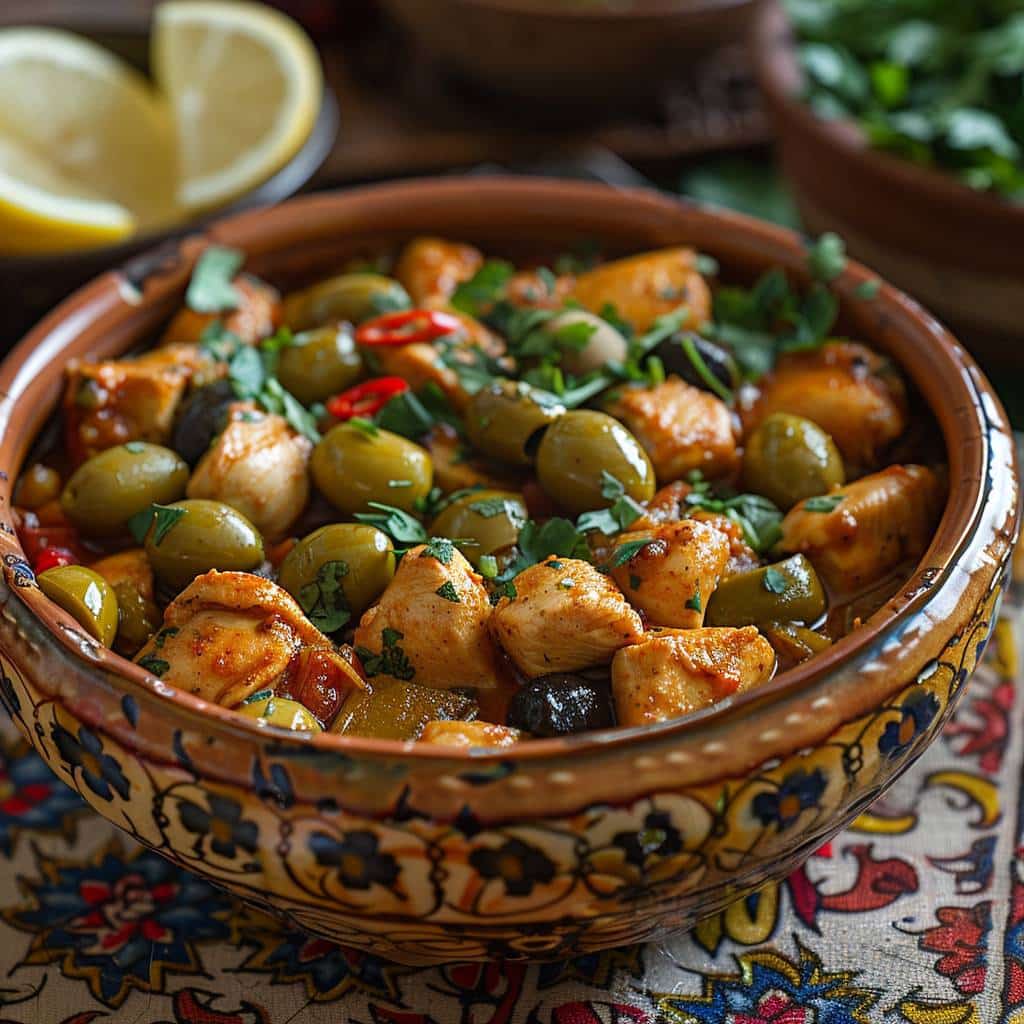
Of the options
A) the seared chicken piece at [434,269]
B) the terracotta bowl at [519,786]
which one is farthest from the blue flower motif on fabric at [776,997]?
the seared chicken piece at [434,269]

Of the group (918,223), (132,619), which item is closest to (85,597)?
(132,619)

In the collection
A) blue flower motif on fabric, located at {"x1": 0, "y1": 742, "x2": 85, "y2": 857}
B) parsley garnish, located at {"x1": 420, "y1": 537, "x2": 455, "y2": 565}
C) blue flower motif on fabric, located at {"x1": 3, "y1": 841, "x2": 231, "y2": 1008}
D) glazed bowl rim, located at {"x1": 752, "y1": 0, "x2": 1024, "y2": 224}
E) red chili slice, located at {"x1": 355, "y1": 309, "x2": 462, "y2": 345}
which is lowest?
blue flower motif on fabric, located at {"x1": 0, "y1": 742, "x2": 85, "y2": 857}

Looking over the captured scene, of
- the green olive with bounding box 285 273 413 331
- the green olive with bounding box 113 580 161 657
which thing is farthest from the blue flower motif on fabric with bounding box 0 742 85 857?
the green olive with bounding box 285 273 413 331

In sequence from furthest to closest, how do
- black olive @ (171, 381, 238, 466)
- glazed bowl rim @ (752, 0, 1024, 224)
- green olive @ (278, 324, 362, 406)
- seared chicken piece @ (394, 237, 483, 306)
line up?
glazed bowl rim @ (752, 0, 1024, 224)
seared chicken piece @ (394, 237, 483, 306)
green olive @ (278, 324, 362, 406)
black olive @ (171, 381, 238, 466)

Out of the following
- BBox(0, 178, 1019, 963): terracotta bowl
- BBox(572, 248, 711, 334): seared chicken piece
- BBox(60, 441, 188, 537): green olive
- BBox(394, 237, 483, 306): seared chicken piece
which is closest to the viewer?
BBox(0, 178, 1019, 963): terracotta bowl

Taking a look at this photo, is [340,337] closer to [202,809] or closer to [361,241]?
[361,241]

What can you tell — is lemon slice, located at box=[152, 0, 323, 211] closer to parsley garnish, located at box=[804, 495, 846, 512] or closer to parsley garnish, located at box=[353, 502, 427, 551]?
parsley garnish, located at box=[353, 502, 427, 551]

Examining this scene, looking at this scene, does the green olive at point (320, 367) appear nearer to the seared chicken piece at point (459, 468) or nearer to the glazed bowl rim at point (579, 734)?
the seared chicken piece at point (459, 468)
